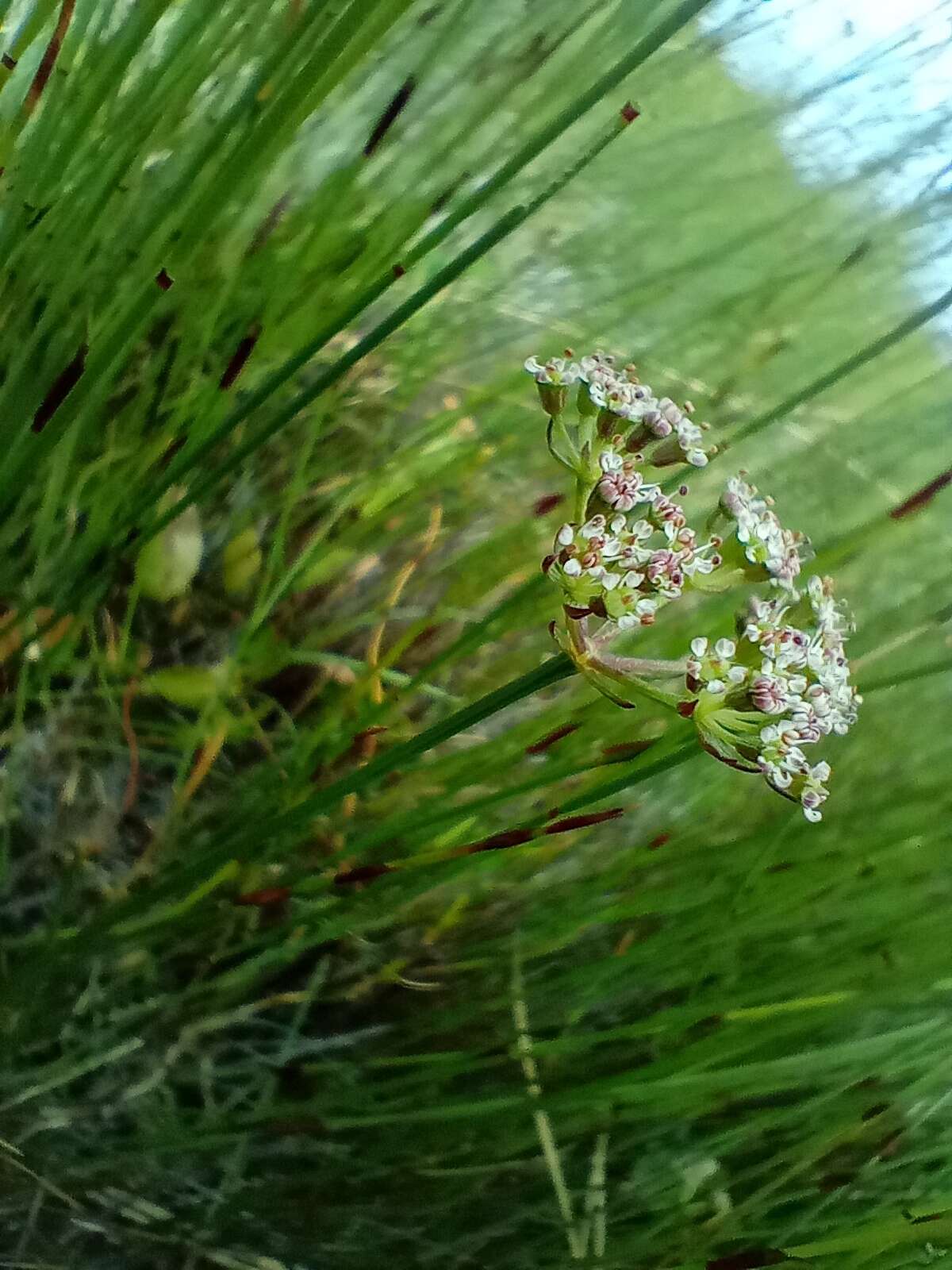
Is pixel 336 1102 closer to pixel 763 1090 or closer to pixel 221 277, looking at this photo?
pixel 763 1090

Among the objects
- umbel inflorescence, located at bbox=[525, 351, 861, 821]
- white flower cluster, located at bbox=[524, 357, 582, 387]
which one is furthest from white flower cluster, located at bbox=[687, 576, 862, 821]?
white flower cluster, located at bbox=[524, 357, 582, 387]

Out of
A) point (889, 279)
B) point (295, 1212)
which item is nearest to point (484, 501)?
point (889, 279)

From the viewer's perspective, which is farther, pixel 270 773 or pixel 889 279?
pixel 889 279

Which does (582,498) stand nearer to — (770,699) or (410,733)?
(770,699)

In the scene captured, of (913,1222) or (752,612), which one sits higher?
(752,612)

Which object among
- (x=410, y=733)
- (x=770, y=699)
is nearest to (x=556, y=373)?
(x=770, y=699)

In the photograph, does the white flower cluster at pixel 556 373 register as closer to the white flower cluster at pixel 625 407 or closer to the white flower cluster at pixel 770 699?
the white flower cluster at pixel 625 407
